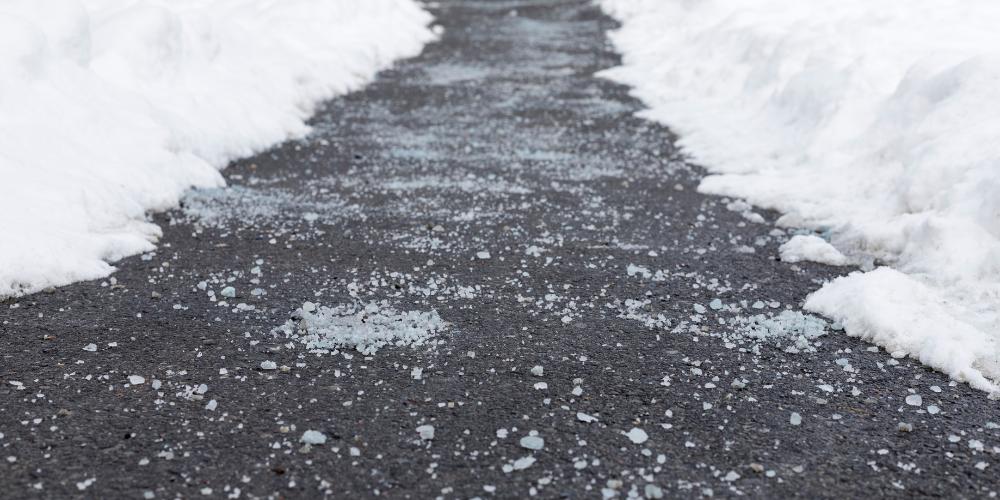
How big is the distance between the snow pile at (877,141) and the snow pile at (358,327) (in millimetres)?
2736

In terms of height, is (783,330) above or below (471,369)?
below

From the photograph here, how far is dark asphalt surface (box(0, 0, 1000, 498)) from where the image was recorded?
3.69 m

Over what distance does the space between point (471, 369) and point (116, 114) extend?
227 inches

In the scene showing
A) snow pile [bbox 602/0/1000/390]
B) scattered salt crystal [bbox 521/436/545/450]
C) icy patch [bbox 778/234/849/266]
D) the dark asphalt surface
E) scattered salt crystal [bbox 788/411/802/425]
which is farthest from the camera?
icy patch [bbox 778/234/849/266]

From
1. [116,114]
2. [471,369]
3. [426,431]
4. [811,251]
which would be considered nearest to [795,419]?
A: [471,369]

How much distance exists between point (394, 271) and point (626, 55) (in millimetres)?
11890

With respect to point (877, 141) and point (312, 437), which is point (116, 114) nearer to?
point (312, 437)

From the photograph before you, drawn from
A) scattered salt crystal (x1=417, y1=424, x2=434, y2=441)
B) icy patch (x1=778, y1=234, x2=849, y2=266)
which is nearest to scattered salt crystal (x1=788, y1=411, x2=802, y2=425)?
scattered salt crystal (x1=417, y1=424, x2=434, y2=441)

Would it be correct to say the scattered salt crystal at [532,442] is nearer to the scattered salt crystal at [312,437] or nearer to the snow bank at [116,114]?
the scattered salt crystal at [312,437]

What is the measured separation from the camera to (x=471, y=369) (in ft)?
15.3

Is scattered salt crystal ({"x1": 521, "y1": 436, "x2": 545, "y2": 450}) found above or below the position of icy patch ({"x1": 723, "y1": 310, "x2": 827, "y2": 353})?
above

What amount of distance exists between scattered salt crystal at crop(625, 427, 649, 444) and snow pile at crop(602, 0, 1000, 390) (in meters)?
1.93

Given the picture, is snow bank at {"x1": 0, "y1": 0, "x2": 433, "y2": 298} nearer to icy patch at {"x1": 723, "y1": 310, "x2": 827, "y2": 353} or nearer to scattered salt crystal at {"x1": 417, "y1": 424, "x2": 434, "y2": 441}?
scattered salt crystal at {"x1": 417, "y1": 424, "x2": 434, "y2": 441}

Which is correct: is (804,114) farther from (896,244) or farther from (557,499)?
(557,499)
